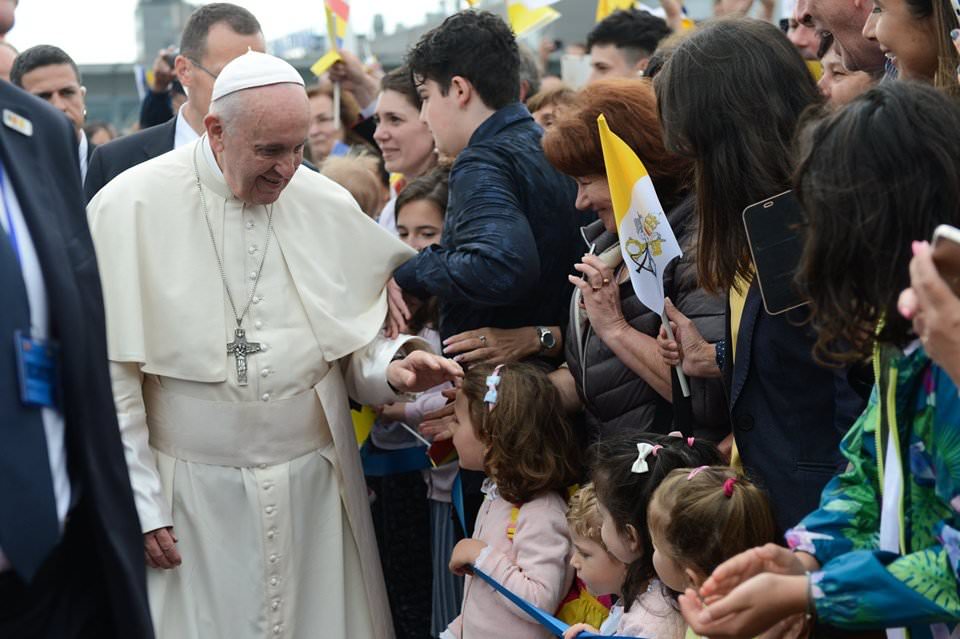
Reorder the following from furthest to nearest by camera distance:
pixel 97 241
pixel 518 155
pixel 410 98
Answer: pixel 410 98
pixel 518 155
pixel 97 241

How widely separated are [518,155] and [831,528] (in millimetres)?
2592

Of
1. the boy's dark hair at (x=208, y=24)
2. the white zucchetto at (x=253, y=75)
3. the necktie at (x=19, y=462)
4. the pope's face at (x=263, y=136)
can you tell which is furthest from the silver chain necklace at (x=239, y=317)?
the necktie at (x=19, y=462)

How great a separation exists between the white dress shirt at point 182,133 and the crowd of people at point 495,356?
0.04 m

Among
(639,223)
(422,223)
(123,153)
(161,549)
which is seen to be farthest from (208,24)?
(639,223)

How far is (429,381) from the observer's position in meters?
4.91

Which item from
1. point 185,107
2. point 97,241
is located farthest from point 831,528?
point 185,107

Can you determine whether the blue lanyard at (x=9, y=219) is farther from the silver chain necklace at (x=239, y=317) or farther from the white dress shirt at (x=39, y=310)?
the silver chain necklace at (x=239, y=317)

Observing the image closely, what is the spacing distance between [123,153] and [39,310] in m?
3.44

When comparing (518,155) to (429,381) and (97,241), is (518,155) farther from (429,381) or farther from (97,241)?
(97,241)

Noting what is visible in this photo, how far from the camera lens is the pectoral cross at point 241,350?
15.5 ft

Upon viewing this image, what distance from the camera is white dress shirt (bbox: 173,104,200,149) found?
613 cm

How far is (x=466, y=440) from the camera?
16.5ft

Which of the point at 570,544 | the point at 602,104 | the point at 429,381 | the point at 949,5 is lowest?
the point at 570,544

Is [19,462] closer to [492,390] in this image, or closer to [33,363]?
[33,363]
